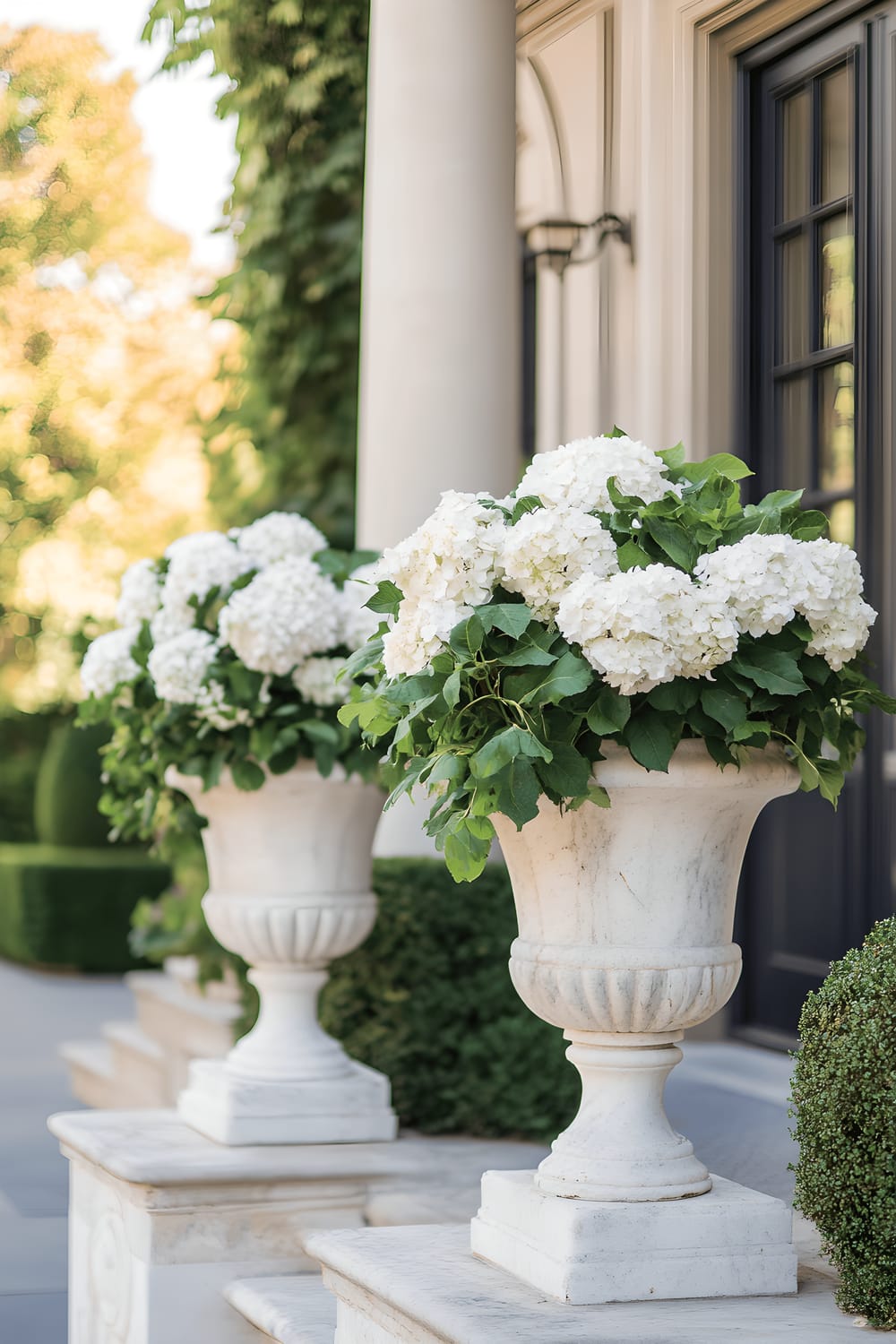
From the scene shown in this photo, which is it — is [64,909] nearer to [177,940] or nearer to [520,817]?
[177,940]

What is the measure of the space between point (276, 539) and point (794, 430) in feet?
7.42

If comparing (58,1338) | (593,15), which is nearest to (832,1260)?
(58,1338)

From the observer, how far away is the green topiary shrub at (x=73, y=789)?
15.5 meters

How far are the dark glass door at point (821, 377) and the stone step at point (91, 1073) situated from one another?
3.99 metres

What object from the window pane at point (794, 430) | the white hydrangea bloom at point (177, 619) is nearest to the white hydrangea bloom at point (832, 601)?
the white hydrangea bloom at point (177, 619)

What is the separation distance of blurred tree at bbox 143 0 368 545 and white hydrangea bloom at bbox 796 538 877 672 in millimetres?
7032

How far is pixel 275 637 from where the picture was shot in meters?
4.50

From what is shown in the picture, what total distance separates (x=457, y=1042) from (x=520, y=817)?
9.35ft

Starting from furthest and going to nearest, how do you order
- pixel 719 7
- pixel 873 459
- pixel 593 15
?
pixel 593 15 < pixel 719 7 < pixel 873 459

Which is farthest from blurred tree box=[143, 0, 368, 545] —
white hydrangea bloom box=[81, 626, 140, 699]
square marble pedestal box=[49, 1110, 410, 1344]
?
square marble pedestal box=[49, 1110, 410, 1344]

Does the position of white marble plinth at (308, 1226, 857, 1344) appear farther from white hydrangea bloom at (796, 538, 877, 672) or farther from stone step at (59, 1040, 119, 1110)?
stone step at (59, 1040, 119, 1110)

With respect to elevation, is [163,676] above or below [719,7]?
below

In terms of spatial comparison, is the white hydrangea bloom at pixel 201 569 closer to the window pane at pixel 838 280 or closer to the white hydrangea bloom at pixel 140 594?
the white hydrangea bloom at pixel 140 594

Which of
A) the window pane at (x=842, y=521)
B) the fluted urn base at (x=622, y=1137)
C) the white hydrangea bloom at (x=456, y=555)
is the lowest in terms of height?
the fluted urn base at (x=622, y=1137)
